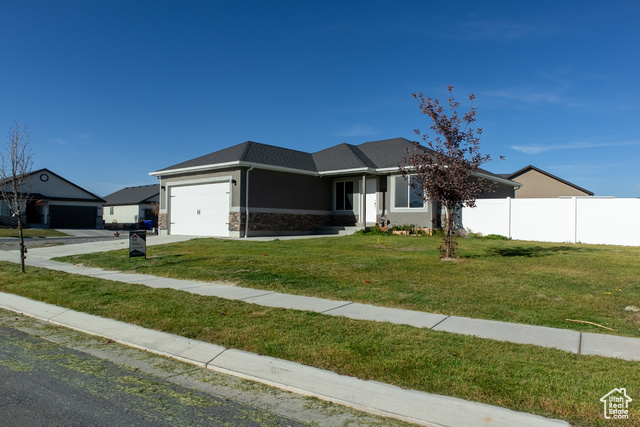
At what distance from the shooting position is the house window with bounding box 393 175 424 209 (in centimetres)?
2118

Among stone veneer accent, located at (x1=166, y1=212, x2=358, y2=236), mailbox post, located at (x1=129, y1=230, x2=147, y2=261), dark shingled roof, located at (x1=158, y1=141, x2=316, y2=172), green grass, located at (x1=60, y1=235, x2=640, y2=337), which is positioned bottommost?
green grass, located at (x1=60, y1=235, x2=640, y2=337)

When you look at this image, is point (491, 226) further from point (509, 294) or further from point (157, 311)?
point (157, 311)

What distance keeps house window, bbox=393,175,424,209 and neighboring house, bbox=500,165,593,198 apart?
24.6 metres

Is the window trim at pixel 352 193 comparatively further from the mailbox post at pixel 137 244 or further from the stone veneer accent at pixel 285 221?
the mailbox post at pixel 137 244

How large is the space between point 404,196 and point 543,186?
1059 inches

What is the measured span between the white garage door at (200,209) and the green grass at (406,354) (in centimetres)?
1398

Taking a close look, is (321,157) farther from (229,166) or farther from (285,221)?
(229,166)

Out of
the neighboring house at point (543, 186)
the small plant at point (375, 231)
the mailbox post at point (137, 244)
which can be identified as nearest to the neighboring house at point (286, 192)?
the small plant at point (375, 231)

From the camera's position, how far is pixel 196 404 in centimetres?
403

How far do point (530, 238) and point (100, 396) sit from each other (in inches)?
712

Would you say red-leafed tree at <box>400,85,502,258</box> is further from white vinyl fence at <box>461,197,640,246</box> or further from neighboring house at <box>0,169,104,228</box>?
neighboring house at <box>0,169,104,228</box>

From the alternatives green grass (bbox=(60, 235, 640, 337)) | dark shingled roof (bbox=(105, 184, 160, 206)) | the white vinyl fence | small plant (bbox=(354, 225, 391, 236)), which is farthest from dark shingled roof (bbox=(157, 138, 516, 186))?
dark shingled roof (bbox=(105, 184, 160, 206))
